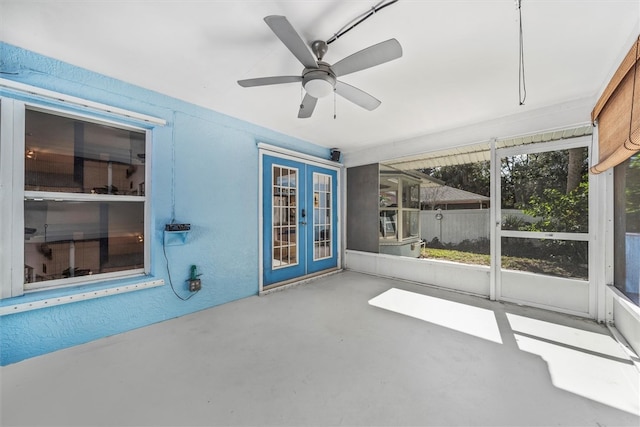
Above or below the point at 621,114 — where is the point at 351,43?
above

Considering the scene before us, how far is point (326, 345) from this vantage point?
7.44 feet

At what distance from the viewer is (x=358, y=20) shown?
1729mm

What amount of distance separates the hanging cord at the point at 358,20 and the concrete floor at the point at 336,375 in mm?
2619

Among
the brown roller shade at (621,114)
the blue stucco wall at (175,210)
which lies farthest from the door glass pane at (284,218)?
the brown roller shade at (621,114)

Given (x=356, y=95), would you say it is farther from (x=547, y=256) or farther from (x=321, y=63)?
(x=547, y=256)

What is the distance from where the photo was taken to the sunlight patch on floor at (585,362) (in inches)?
65.1

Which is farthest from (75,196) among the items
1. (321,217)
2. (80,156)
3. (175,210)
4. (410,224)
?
(410,224)

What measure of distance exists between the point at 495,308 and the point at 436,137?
8.81ft

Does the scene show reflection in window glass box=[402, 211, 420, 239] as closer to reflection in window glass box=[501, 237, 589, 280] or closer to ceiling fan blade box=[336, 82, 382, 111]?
reflection in window glass box=[501, 237, 589, 280]

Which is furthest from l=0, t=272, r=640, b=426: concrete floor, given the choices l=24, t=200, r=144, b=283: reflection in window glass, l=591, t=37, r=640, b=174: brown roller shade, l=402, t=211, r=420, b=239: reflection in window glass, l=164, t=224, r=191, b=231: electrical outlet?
l=402, t=211, r=420, b=239: reflection in window glass

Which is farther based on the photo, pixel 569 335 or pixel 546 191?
pixel 546 191

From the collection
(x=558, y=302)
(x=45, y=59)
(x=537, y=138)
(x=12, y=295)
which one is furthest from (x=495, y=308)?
(x=45, y=59)

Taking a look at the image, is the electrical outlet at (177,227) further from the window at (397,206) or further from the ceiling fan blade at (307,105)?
the window at (397,206)

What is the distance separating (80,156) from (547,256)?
551 centimetres
